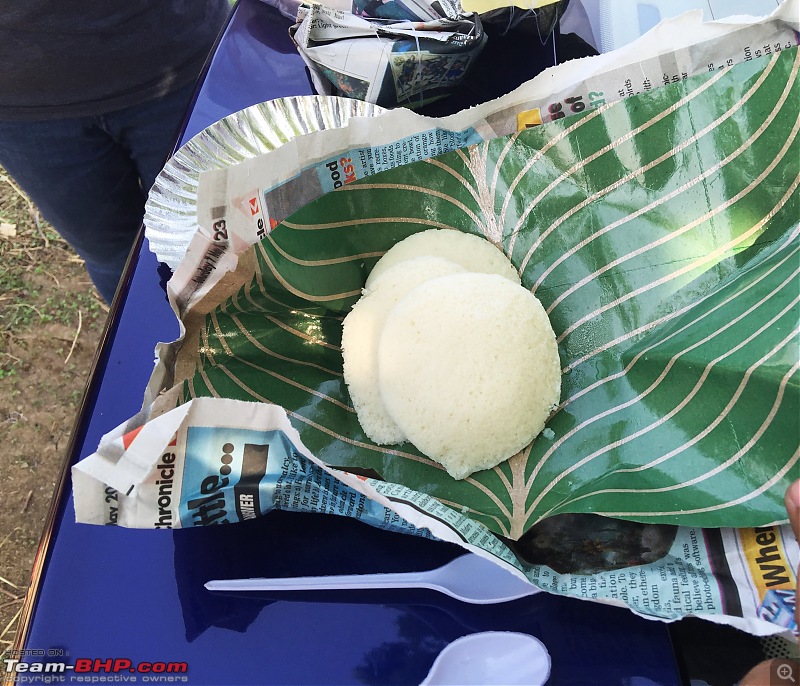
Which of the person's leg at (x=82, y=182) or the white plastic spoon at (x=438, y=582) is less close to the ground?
the person's leg at (x=82, y=182)

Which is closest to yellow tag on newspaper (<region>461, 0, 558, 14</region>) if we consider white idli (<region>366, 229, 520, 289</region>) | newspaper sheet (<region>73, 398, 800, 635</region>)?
white idli (<region>366, 229, 520, 289</region>)

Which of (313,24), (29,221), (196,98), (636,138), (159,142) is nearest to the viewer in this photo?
(636,138)

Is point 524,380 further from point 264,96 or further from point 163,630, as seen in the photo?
point 264,96

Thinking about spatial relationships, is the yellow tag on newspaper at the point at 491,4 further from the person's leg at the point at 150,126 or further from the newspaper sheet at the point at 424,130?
the person's leg at the point at 150,126

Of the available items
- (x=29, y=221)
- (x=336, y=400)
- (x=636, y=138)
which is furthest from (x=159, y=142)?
(x=29, y=221)

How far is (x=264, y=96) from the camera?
2.98 feet

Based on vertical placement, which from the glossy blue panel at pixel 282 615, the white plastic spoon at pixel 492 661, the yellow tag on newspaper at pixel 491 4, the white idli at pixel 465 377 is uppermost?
the yellow tag on newspaper at pixel 491 4

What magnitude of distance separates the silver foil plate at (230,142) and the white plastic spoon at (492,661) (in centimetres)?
57

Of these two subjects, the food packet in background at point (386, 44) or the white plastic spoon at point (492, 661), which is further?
the food packet in background at point (386, 44)

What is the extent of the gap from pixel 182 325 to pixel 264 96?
467mm

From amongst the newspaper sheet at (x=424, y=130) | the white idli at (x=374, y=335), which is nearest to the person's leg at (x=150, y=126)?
the newspaper sheet at (x=424, y=130)

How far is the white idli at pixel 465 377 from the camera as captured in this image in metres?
0.62


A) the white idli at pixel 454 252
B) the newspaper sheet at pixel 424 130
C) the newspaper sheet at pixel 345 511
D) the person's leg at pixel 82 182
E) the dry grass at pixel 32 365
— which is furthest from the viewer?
the dry grass at pixel 32 365

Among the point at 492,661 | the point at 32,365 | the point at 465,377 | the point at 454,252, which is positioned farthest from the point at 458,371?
the point at 32,365
